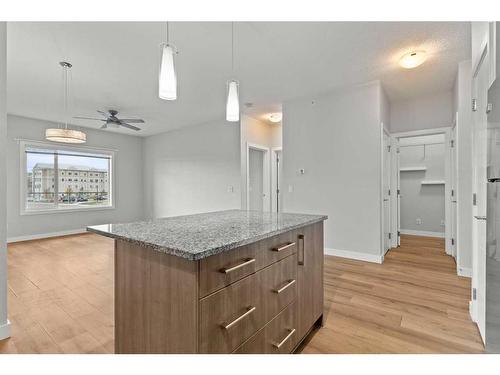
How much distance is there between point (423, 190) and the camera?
539 cm

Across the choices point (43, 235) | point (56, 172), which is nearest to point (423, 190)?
point (56, 172)

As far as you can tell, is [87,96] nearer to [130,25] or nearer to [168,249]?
[130,25]

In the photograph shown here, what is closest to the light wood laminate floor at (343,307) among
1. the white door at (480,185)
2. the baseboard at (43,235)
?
the white door at (480,185)

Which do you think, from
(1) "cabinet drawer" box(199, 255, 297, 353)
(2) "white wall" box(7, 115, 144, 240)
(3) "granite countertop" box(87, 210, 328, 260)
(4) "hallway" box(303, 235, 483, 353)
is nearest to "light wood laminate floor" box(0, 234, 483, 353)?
(4) "hallway" box(303, 235, 483, 353)

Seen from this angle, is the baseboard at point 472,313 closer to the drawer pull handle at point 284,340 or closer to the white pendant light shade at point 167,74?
the drawer pull handle at point 284,340

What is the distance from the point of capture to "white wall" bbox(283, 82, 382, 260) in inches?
138

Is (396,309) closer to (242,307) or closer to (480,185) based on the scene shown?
(480,185)

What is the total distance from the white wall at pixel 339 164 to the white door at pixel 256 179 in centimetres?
161

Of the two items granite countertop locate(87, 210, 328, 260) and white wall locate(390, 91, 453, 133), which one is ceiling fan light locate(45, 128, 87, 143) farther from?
white wall locate(390, 91, 453, 133)

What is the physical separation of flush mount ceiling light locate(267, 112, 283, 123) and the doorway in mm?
759
